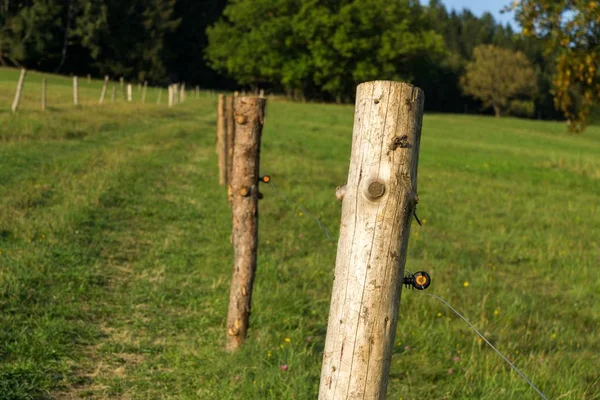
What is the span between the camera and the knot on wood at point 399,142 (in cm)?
254

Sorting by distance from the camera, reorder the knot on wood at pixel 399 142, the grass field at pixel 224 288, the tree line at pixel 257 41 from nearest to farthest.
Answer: the knot on wood at pixel 399 142, the grass field at pixel 224 288, the tree line at pixel 257 41

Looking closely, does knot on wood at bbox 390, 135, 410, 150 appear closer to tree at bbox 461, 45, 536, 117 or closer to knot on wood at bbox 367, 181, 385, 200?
knot on wood at bbox 367, 181, 385, 200

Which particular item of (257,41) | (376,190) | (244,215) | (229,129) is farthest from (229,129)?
(257,41)

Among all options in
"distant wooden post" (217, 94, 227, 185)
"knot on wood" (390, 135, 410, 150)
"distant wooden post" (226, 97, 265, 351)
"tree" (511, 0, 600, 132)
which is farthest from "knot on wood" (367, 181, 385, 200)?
"tree" (511, 0, 600, 132)

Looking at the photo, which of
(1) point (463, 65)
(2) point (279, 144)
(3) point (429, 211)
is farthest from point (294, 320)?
(1) point (463, 65)

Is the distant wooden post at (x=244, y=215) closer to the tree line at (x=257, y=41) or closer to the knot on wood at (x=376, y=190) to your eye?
the knot on wood at (x=376, y=190)

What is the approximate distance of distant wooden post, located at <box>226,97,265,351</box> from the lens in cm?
521

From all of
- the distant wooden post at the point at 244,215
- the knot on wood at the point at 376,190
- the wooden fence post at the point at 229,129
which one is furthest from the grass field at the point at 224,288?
the knot on wood at the point at 376,190

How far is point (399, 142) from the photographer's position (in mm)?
2543

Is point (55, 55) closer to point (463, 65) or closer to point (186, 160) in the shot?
point (186, 160)

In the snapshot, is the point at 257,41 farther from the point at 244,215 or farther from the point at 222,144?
the point at 244,215

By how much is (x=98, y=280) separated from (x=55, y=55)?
66098mm

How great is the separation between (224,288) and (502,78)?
313ft

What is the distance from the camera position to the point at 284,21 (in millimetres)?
68500
